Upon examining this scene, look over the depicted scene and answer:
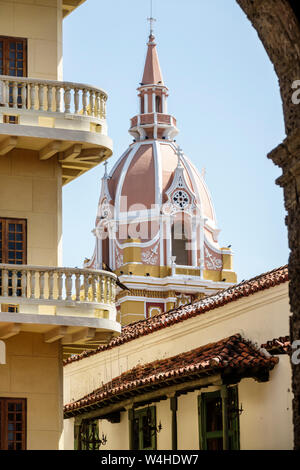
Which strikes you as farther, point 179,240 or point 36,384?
point 179,240

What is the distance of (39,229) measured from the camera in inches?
774

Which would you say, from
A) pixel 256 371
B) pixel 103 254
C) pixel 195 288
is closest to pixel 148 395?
pixel 256 371

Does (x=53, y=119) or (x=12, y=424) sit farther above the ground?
(x=53, y=119)

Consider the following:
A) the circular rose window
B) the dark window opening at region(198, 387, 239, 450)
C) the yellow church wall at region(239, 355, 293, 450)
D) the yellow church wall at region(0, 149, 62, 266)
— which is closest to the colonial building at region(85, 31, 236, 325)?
the circular rose window

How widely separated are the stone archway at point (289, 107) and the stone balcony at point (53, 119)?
6.79m

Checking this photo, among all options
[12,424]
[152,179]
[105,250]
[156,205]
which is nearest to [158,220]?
[156,205]

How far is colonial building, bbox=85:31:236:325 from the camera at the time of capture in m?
55.8

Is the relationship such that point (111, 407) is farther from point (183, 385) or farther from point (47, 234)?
point (47, 234)

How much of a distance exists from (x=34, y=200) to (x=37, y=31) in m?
2.83

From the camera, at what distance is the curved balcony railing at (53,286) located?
18.5m

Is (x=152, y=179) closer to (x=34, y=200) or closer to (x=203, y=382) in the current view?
(x=203, y=382)

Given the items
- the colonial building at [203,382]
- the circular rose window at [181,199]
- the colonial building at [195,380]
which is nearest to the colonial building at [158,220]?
the circular rose window at [181,199]

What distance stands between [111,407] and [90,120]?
23.6 feet

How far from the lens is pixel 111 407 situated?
80.8 ft
